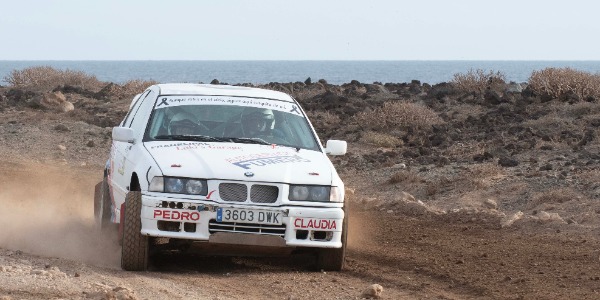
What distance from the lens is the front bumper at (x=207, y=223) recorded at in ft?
31.3

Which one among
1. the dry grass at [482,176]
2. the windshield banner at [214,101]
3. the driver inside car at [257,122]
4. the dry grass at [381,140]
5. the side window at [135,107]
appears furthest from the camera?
the dry grass at [381,140]

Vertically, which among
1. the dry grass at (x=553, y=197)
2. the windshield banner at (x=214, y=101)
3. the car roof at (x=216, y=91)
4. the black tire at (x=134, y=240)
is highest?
the car roof at (x=216, y=91)

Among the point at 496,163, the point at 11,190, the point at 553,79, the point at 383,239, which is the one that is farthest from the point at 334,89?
the point at 383,239

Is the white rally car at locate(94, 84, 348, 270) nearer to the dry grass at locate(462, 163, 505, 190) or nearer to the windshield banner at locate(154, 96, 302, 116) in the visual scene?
the windshield banner at locate(154, 96, 302, 116)

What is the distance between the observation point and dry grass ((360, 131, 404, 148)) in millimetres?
24155

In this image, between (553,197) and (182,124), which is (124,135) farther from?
(553,197)

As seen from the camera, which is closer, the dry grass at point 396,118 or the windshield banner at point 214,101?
the windshield banner at point 214,101

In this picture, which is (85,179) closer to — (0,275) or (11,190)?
(11,190)

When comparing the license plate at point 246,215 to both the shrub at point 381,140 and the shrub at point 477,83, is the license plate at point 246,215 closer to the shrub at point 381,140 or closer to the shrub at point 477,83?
the shrub at point 381,140

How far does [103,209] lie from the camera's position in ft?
38.7

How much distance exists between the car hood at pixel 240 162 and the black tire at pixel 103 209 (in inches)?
53.1

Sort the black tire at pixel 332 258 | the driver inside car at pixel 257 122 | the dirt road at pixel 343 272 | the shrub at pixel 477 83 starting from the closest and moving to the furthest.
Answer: the dirt road at pixel 343 272, the black tire at pixel 332 258, the driver inside car at pixel 257 122, the shrub at pixel 477 83

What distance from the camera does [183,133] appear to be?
10828 millimetres

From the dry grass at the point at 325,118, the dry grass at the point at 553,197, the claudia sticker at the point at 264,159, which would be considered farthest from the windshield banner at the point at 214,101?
the dry grass at the point at 325,118
